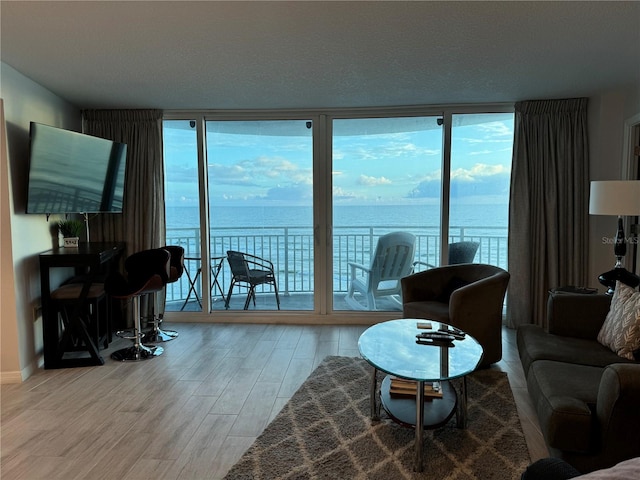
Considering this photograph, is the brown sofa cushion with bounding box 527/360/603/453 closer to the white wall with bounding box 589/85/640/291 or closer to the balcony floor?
the white wall with bounding box 589/85/640/291

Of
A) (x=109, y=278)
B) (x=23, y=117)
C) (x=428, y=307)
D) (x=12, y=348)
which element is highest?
(x=23, y=117)

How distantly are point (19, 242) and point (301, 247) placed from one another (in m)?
2.74

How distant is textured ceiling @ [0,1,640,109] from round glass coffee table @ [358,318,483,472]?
1.92m

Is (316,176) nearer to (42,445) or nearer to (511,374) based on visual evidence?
(511,374)

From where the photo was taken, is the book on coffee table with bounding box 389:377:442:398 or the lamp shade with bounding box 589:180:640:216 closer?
the book on coffee table with bounding box 389:377:442:398

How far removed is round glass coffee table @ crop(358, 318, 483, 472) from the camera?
6.81 ft

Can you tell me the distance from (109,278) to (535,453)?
3519 millimetres

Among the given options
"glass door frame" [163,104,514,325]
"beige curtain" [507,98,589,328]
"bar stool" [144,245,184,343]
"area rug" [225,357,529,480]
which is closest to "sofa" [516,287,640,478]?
"area rug" [225,357,529,480]

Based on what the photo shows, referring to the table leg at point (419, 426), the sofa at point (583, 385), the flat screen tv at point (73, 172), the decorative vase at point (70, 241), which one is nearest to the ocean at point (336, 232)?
the flat screen tv at point (73, 172)

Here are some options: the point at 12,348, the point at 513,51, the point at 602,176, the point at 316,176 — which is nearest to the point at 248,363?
the point at 12,348

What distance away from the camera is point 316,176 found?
4.56 metres

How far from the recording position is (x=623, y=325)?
2.43 meters

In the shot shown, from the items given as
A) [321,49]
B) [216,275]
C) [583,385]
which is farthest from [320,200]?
[583,385]

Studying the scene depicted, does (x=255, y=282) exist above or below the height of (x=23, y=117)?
below
